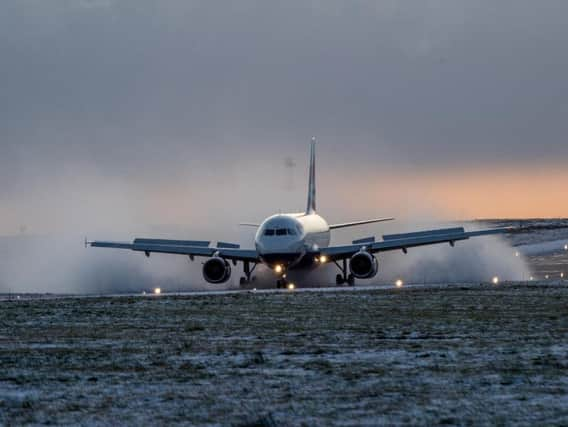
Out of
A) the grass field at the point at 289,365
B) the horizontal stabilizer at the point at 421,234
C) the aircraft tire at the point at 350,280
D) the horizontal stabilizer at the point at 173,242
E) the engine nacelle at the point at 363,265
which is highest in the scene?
the horizontal stabilizer at the point at 421,234

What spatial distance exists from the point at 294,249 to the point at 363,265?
15.1 feet

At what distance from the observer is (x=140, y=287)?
76.9 metres

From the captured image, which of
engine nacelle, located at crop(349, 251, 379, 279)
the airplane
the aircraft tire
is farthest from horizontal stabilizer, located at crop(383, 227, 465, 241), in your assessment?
the aircraft tire

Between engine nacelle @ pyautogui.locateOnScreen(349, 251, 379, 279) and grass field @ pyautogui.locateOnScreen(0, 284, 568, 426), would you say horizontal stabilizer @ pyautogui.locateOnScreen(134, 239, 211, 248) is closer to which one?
engine nacelle @ pyautogui.locateOnScreen(349, 251, 379, 279)

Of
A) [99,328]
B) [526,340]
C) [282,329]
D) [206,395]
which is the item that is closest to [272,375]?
[206,395]

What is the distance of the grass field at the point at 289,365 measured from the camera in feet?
57.1

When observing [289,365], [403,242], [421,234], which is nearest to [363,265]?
[403,242]

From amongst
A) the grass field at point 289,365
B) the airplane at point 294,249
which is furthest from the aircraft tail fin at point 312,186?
the grass field at point 289,365

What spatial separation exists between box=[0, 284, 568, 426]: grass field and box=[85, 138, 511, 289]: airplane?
2548 cm

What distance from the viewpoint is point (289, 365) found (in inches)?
923

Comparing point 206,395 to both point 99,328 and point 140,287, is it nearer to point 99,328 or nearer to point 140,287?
point 99,328

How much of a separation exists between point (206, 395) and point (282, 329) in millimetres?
14113

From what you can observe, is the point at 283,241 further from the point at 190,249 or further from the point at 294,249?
the point at 190,249

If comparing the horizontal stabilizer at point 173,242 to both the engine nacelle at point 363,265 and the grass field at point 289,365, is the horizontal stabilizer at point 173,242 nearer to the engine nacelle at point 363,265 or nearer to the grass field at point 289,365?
the engine nacelle at point 363,265
